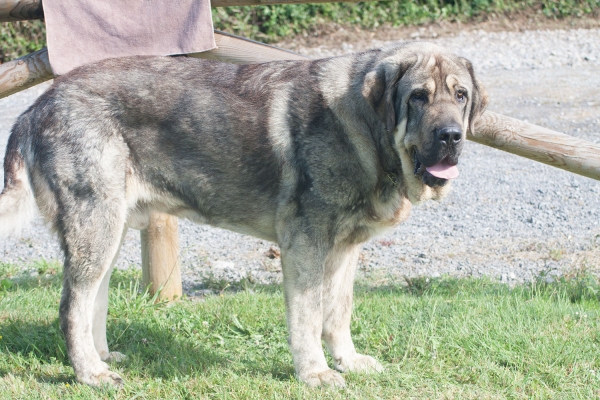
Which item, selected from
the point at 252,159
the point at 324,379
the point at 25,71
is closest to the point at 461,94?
the point at 252,159

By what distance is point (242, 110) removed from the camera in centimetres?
421

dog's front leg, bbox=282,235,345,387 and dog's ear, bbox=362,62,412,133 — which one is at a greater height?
dog's ear, bbox=362,62,412,133

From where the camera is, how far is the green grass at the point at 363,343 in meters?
3.97

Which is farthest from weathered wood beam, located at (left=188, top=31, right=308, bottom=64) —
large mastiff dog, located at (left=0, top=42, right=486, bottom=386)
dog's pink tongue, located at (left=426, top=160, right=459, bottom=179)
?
dog's pink tongue, located at (left=426, top=160, right=459, bottom=179)

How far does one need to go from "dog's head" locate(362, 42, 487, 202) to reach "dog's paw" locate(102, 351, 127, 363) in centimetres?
197

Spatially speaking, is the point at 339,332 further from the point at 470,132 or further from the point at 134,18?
the point at 134,18

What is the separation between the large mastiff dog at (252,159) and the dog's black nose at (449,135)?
154mm

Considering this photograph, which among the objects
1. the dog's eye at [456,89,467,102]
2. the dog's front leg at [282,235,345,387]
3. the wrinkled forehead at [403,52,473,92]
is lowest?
the dog's front leg at [282,235,345,387]

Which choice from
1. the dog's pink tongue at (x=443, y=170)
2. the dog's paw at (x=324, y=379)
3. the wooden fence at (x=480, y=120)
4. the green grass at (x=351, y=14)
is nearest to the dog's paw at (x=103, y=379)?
the dog's paw at (x=324, y=379)

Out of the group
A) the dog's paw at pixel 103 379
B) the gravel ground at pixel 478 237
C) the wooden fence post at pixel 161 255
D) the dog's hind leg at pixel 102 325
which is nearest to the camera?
the dog's paw at pixel 103 379

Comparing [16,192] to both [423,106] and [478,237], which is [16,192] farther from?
[478,237]

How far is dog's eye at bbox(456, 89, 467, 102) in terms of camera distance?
3994 millimetres

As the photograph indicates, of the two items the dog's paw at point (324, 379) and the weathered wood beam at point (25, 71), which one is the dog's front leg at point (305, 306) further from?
the weathered wood beam at point (25, 71)

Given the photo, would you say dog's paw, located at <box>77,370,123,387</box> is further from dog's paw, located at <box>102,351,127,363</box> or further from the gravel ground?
the gravel ground
